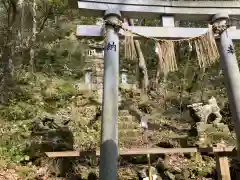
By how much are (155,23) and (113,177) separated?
12456mm

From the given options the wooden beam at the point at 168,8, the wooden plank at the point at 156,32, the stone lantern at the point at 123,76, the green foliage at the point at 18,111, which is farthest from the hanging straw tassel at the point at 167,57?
the stone lantern at the point at 123,76

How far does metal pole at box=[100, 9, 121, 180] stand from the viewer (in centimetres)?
503

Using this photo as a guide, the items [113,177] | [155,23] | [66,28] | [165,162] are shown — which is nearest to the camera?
[113,177]

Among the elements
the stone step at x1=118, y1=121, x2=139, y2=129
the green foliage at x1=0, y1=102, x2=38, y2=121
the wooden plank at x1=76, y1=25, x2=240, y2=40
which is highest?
the wooden plank at x1=76, y1=25, x2=240, y2=40

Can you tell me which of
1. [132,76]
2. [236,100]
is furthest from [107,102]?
[132,76]

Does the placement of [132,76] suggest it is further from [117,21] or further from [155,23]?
[117,21]

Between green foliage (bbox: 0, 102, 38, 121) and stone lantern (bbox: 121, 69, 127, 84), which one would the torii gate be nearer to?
green foliage (bbox: 0, 102, 38, 121)

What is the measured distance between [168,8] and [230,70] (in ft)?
5.84

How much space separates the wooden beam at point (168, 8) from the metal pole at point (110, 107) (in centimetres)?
19

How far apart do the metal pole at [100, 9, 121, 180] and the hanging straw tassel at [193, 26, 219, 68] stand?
168 centimetres

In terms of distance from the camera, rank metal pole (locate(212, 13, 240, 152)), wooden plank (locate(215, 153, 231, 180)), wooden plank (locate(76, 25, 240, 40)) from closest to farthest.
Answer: metal pole (locate(212, 13, 240, 152)) < wooden plank (locate(76, 25, 240, 40)) < wooden plank (locate(215, 153, 231, 180))

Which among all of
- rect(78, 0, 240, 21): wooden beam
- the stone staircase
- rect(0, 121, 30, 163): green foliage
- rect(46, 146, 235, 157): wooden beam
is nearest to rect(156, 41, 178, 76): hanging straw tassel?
rect(78, 0, 240, 21): wooden beam

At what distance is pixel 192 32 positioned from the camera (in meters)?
6.44

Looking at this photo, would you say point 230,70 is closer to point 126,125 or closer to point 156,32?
point 156,32
